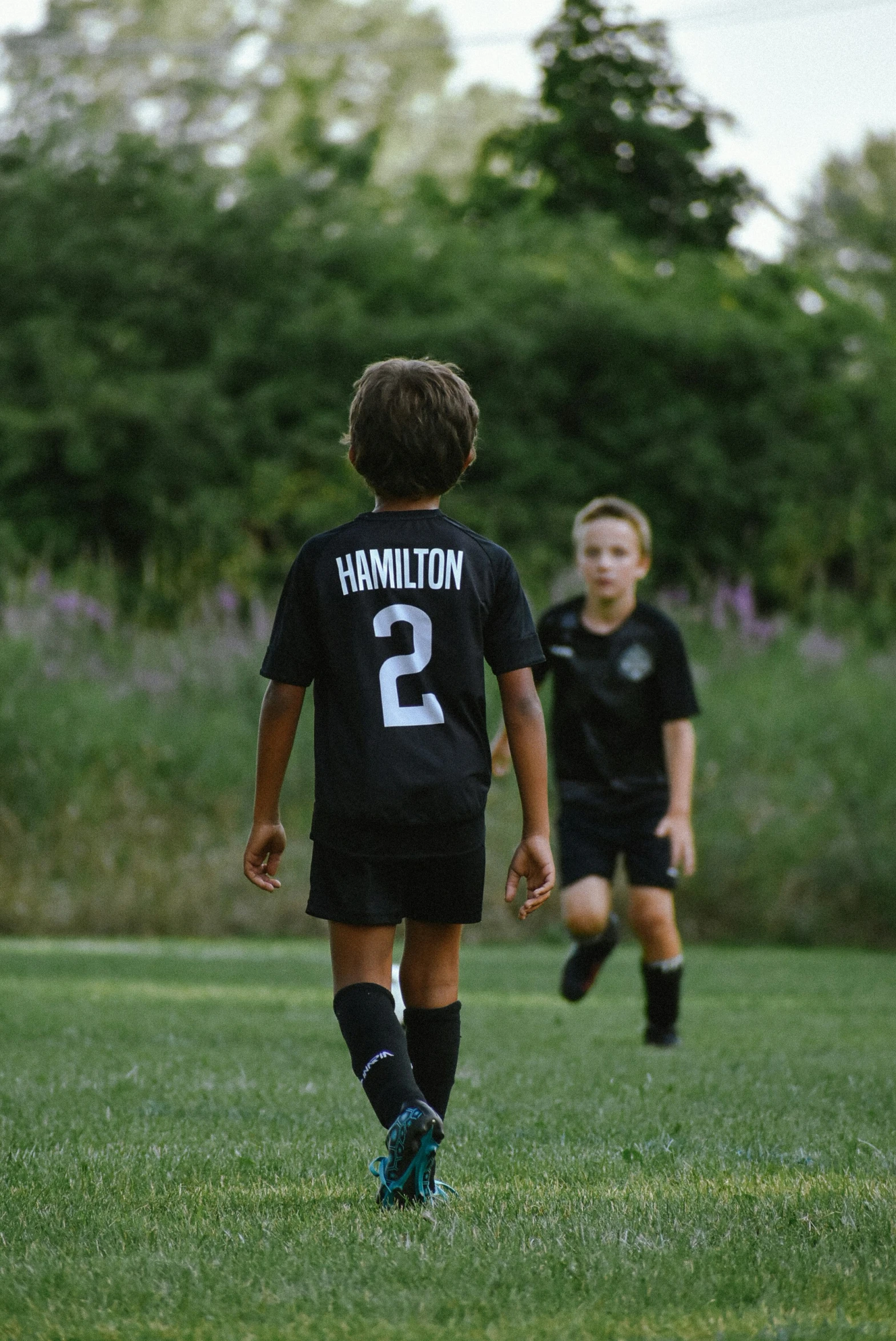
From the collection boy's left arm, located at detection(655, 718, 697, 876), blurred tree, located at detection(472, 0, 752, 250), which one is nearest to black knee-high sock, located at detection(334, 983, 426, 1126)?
boy's left arm, located at detection(655, 718, 697, 876)

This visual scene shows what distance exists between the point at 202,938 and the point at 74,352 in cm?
1003

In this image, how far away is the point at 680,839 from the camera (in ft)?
20.7

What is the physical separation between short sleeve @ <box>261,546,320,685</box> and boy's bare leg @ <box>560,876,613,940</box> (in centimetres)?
325

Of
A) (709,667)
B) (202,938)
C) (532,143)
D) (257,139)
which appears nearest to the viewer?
(202,938)

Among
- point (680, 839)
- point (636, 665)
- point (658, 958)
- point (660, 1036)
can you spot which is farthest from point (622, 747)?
point (660, 1036)

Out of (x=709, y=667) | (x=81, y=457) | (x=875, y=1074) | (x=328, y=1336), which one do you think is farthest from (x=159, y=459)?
(x=328, y=1336)

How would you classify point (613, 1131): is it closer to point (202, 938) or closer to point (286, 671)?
point (286, 671)

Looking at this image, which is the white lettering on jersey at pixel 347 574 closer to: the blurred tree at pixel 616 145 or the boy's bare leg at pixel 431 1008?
the boy's bare leg at pixel 431 1008

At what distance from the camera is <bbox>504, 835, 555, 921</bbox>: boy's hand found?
11.6 feet

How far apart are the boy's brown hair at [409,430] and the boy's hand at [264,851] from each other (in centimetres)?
73

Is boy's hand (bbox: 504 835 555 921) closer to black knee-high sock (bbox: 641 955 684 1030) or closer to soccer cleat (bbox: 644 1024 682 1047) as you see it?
black knee-high sock (bbox: 641 955 684 1030)

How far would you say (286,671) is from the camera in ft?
11.7

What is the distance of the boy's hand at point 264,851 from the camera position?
3.56m

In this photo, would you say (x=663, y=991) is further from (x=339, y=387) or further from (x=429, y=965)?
(x=339, y=387)
